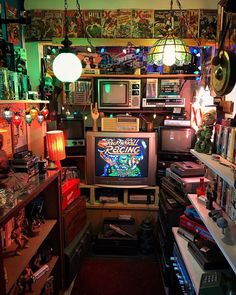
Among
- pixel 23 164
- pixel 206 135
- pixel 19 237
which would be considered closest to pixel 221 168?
pixel 206 135

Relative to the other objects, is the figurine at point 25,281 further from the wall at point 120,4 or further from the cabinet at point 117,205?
the wall at point 120,4

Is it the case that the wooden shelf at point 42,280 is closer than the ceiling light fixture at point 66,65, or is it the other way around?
the wooden shelf at point 42,280

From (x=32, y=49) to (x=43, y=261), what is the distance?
2151mm

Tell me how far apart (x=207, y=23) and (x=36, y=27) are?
1.88 meters

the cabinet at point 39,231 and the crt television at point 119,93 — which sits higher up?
the crt television at point 119,93

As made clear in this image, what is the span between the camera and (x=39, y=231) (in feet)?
6.77

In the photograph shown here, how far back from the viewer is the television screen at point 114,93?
3.01 metres

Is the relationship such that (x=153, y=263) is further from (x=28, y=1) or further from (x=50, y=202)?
(x=28, y=1)

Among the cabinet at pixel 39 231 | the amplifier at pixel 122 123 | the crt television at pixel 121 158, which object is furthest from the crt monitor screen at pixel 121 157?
the cabinet at pixel 39 231

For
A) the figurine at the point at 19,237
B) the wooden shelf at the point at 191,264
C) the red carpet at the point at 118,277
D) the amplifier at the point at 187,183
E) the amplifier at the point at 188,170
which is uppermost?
the amplifier at the point at 188,170

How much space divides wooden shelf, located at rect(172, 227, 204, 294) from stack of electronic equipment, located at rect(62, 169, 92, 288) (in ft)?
3.39

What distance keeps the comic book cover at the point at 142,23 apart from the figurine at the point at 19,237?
229 centimetres

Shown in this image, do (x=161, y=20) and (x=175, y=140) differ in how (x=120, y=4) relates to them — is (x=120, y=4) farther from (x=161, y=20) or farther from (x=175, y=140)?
(x=175, y=140)

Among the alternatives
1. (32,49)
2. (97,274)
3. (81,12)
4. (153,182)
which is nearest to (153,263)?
(97,274)
